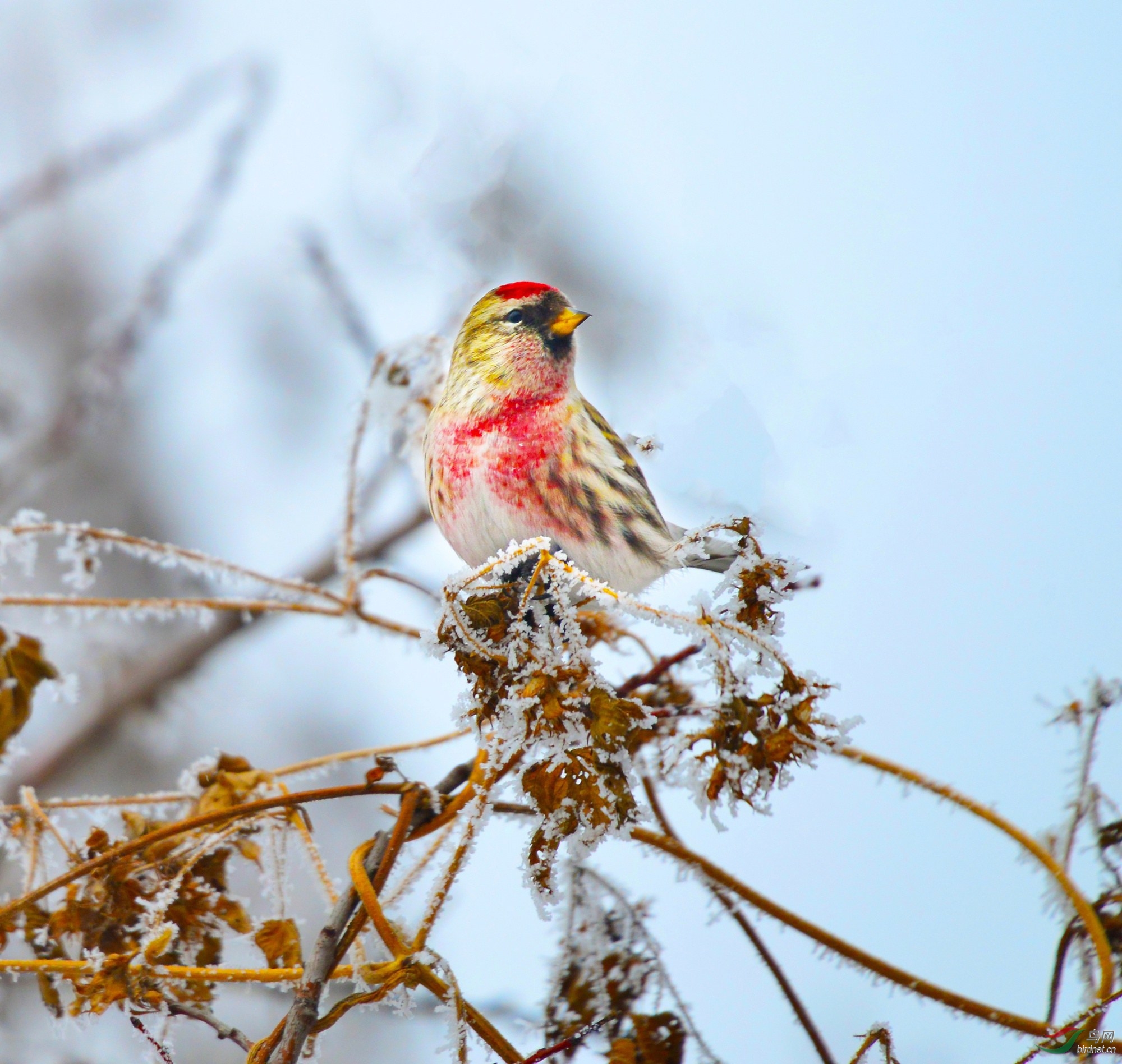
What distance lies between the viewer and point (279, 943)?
1229 mm

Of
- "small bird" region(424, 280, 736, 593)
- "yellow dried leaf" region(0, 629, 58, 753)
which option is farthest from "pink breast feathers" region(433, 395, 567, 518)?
"yellow dried leaf" region(0, 629, 58, 753)

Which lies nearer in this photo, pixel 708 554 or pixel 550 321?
pixel 708 554

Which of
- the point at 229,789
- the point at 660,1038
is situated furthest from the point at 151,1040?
the point at 660,1038

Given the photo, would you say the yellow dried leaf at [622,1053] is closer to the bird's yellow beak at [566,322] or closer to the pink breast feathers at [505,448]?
the pink breast feathers at [505,448]

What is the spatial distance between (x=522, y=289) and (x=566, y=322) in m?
0.09

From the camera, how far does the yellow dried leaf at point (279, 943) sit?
1.22 metres

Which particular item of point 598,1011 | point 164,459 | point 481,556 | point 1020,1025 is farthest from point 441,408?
point 164,459

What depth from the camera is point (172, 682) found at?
296 cm

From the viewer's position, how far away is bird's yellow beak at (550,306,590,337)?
1344 mm

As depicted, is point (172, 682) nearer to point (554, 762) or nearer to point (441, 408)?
point (441, 408)

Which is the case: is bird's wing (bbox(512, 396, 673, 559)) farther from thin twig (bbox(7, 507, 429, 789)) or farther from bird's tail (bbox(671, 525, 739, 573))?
thin twig (bbox(7, 507, 429, 789))

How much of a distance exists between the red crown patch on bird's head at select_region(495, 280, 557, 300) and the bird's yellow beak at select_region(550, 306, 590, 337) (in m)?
0.05

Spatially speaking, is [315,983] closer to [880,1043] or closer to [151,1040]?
[151,1040]

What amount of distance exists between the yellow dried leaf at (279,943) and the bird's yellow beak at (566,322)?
0.79 m
